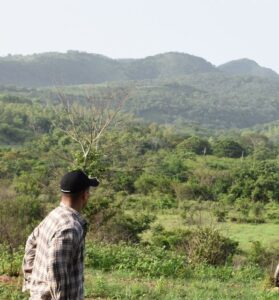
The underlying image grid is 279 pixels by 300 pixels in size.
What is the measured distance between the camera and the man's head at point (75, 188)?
3.42 m

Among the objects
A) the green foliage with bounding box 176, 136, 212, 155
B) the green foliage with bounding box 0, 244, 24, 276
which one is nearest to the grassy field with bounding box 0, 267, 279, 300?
the green foliage with bounding box 0, 244, 24, 276

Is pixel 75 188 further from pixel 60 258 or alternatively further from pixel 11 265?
pixel 11 265

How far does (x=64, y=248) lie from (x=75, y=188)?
0.36m

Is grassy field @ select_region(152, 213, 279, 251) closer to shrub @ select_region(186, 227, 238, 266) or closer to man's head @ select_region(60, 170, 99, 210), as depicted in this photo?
shrub @ select_region(186, 227, 238, 266)

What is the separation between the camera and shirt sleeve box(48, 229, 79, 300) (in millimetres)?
3314

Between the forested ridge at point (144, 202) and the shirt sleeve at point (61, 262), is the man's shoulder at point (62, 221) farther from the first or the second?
the forested ridge at point (144, 202)

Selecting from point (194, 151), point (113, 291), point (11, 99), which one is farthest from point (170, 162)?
point (11, 99)

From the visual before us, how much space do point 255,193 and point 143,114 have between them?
139 meters

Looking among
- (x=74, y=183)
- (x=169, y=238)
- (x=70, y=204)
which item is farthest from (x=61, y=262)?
(x=169, y=238)

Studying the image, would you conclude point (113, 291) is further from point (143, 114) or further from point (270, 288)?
point (143, 114)

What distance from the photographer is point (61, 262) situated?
3.32 meters

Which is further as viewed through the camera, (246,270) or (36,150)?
(36,150)

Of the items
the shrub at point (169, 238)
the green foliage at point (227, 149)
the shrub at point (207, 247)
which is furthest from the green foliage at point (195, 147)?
the shrub at point (207, 247)

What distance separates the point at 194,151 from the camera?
252 feet
